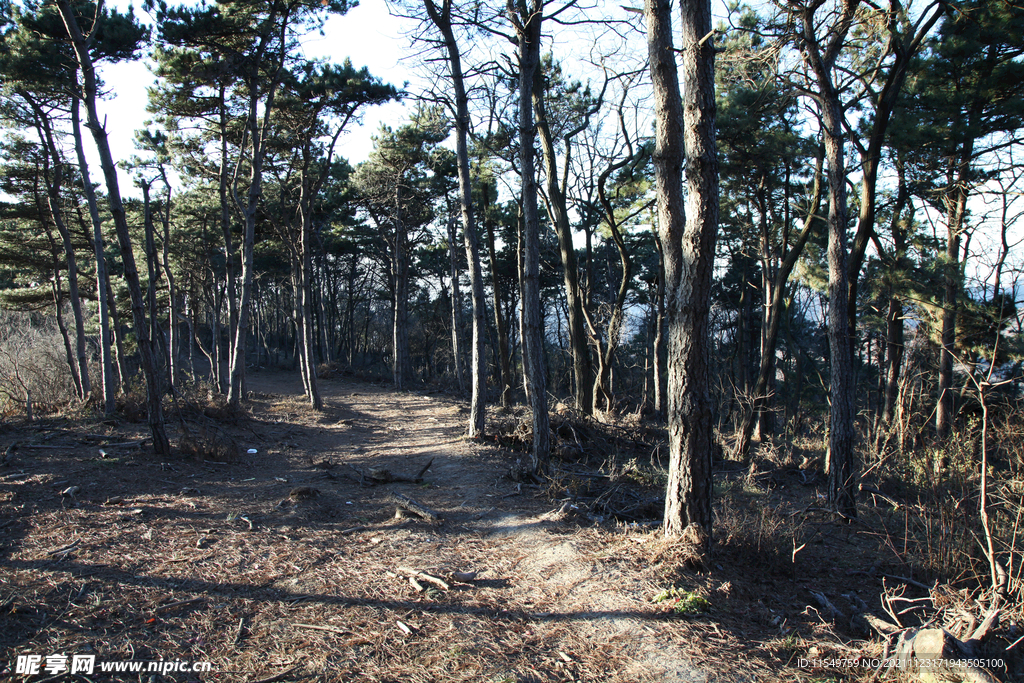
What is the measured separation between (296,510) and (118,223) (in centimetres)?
468

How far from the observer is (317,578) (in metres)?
4.05

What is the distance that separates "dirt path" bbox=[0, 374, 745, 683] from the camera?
10.0 ft

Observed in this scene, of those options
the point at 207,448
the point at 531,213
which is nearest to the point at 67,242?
the point at 207,448

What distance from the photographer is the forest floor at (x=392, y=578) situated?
3.07 metres

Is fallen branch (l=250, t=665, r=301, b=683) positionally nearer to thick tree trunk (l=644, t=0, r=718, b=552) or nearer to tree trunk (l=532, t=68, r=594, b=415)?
thick tree trunk (l=644, t=0, r=718, b=552)

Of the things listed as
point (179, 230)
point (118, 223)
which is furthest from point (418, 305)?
point (118, 223)

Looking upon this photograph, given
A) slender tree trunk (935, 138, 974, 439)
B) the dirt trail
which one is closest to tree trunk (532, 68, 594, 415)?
the dirt trail

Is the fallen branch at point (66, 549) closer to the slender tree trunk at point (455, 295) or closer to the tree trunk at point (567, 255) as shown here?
the tree trunk at point (567, 255)

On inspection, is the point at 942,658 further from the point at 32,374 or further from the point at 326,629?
the point at 32,374

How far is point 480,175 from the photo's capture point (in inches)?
579

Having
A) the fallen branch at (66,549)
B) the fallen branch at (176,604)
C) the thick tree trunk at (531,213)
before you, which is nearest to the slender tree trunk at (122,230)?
the fallen branch at (66,549)

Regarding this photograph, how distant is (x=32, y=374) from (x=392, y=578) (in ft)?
35.8

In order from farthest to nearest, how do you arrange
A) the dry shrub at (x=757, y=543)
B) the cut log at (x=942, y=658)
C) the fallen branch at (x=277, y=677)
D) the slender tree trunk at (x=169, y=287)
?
1. the slender tree trunk at (x=169, y=287)
2. the dry shrub at (x=757, y=543)
3. the fallen branch at (x=277, y=677)
4. the cut log at (x=942, y=658)

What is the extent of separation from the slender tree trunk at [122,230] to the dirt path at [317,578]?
0.55m
